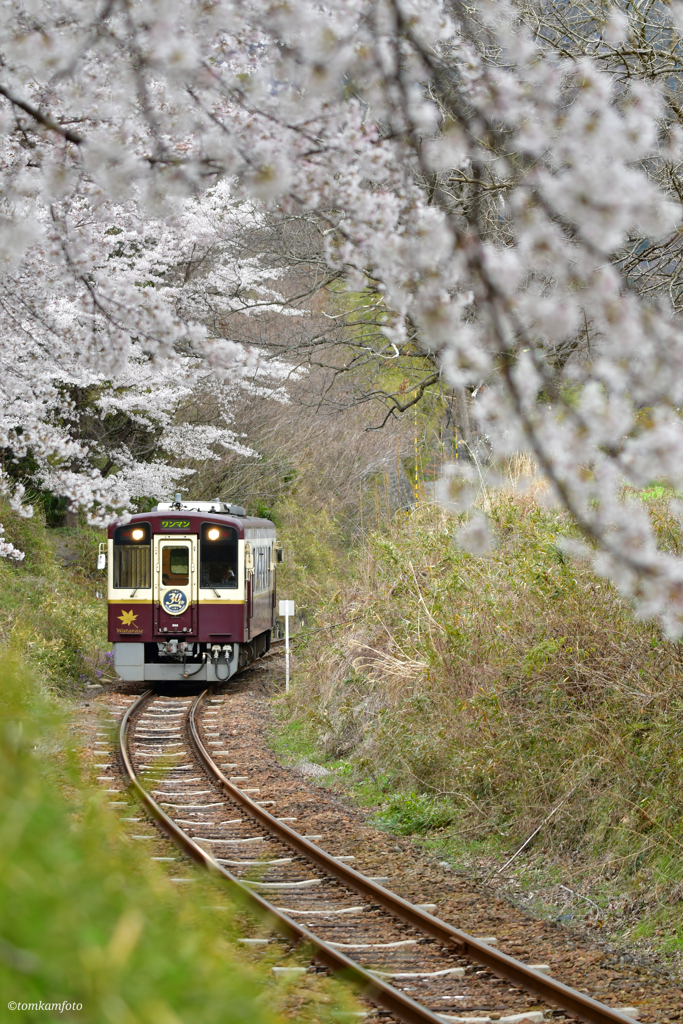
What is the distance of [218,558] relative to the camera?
16.8m

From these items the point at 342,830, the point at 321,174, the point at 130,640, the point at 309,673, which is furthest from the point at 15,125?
the point at 130,640

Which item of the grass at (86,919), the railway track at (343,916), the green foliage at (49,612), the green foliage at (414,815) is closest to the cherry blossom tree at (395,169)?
the grass at (86,919)

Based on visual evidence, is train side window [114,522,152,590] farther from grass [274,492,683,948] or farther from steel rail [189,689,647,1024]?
steel rail [189,689,647,1024]

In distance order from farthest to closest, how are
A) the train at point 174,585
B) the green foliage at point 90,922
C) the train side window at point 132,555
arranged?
the train side window at point 132,555
the train at point 174,585
the green foliage at point 90,922

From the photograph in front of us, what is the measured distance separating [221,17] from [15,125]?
2.04 metres

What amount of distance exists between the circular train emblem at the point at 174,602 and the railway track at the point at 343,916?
5.25 meters

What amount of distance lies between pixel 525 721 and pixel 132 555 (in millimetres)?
10038

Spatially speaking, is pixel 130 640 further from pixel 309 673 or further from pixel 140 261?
pixel 140 261

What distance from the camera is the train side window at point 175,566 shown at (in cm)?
1683

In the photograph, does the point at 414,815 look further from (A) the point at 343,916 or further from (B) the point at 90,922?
(B) the point at 90,922

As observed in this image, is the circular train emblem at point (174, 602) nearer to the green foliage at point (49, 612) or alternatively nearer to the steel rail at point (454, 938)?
the green foliage at point (49, 612)

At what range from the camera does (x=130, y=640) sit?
16672 mm

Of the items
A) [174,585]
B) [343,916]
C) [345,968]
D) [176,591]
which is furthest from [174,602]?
[345,968]

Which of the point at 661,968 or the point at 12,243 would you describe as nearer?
the point at 661,968
